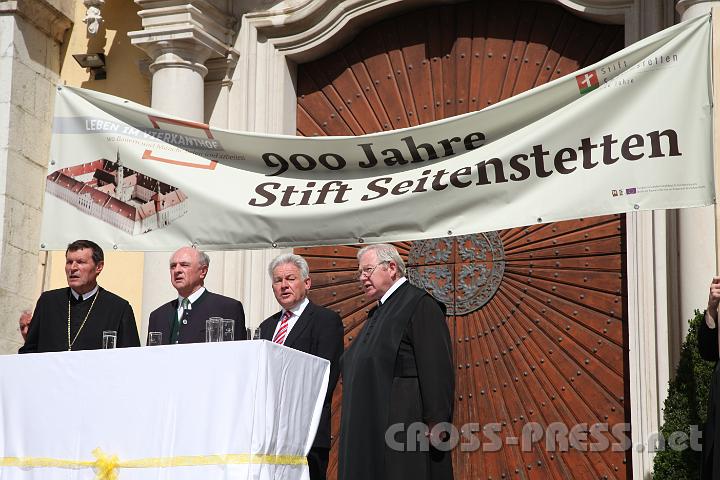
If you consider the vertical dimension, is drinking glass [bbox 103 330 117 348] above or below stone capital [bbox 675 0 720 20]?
below

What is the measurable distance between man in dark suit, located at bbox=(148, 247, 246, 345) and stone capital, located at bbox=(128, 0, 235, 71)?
2.73 metres

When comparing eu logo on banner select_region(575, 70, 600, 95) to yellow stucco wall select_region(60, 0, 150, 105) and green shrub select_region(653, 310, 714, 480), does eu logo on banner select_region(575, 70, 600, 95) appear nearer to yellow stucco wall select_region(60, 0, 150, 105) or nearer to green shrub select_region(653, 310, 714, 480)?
green shrub select_region(653, 310, 714, 480)

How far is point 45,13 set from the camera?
1005 centimetres

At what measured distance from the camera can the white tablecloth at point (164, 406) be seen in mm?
5484

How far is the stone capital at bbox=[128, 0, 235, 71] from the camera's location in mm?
9266

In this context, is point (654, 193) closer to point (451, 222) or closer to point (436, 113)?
point (451, 222)

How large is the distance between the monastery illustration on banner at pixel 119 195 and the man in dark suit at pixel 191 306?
0.37 meters

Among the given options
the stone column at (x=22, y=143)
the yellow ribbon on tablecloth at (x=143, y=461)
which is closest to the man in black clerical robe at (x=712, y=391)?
the yellow ribbon on tablecloth at (x=143, y=461)

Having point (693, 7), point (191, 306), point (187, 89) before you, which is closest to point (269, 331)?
point (191, 306)

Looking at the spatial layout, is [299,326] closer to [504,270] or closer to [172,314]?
[172,314]

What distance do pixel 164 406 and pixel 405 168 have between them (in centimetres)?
204

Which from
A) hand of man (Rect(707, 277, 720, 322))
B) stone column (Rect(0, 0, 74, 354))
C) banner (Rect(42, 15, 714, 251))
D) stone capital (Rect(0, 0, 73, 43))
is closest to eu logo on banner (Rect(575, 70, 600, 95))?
banner (Rect(42, 15, 714, 251))

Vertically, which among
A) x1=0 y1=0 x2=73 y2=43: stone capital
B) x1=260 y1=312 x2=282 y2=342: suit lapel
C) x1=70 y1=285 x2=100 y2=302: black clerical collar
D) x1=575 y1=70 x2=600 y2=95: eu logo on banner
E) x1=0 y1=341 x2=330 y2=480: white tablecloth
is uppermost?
x1=0 y1=0 x2=73 y2=43: stone capital

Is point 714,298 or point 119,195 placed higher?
point 119,195
